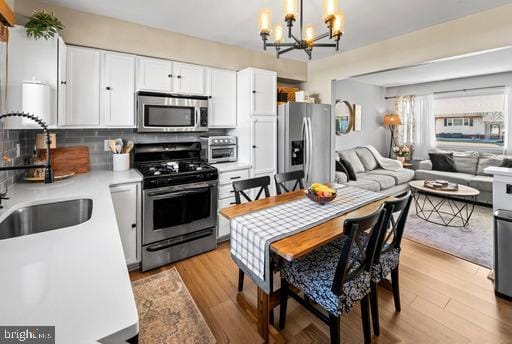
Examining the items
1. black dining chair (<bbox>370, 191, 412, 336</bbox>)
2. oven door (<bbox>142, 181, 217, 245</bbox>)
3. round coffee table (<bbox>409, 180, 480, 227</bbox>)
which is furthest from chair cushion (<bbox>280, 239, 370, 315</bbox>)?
round coffee table (<bbox>409, 180, 480, 227</bbox>)

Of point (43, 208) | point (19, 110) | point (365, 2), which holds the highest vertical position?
point (365, 2)

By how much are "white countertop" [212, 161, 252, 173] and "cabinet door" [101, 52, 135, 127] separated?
1.10 meters

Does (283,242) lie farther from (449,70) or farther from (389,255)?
(449,70)

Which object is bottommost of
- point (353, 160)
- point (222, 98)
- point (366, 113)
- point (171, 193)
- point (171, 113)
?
point (171, 193)

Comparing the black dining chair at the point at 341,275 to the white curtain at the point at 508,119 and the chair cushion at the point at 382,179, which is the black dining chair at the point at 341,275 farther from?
the white curtain at the point at 508,119

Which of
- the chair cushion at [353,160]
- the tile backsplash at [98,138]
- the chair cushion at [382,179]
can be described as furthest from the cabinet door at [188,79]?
the chair cushion at [382,179]

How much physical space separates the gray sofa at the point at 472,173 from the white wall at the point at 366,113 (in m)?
1.47

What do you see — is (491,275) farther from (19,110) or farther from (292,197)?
(19,110)

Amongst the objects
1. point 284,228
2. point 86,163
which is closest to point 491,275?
point 284,228

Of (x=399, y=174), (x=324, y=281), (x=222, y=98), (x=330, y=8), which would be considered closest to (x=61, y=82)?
(x=222, y=98)

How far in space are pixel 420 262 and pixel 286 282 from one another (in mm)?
1875

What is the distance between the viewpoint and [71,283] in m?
0.77

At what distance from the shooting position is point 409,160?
259 inches

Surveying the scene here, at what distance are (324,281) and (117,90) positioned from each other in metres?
2.71
